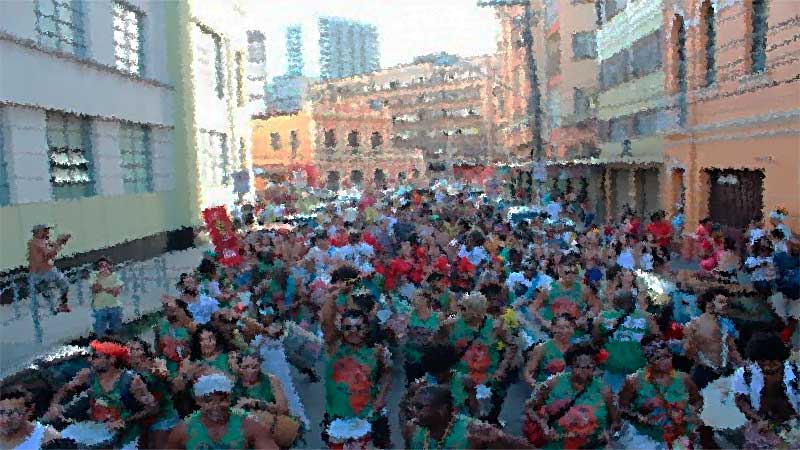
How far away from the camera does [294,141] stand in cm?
6300

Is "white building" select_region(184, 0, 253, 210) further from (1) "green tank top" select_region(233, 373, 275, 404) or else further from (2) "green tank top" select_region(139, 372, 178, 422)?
(1) "green tank top" select_region(233, 373, 275, 404)

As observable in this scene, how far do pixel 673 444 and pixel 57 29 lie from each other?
1436cm

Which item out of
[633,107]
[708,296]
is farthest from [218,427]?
[633,107]

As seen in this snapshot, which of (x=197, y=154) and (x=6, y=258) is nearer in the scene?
(x=6, y=258)

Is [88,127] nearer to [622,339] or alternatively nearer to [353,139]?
[622,339]

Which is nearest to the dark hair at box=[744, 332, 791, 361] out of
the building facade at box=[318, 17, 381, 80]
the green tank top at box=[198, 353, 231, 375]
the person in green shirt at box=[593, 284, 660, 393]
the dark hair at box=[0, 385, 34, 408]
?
the person in green shirt at box=[593, 284, 660, 393]

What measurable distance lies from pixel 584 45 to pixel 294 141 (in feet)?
104

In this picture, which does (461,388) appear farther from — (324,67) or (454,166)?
(324,67)

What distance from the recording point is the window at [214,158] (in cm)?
2462

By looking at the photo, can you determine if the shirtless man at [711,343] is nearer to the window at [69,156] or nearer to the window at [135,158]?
the window at [69,156]

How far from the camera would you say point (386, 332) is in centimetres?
792

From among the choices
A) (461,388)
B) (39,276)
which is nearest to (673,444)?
(461,388)

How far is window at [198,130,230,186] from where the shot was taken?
969 inches

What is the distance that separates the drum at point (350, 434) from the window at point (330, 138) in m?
59.2
